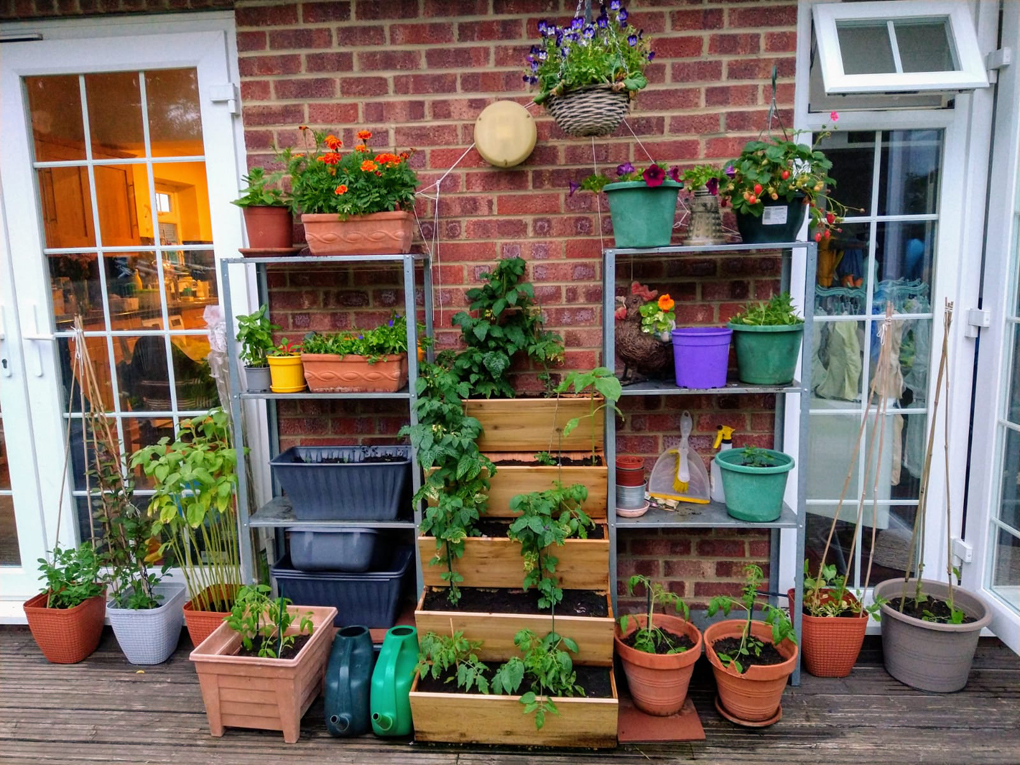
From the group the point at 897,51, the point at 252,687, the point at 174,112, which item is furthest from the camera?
the point at 174,112

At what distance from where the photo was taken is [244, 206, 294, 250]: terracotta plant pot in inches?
98.3

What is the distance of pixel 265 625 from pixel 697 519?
5.17ft

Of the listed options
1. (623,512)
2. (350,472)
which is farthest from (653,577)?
(350,472)

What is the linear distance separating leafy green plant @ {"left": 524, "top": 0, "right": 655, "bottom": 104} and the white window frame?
0.69 meters

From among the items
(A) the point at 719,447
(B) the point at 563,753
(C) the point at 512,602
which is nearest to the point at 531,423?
(C) the point at 512,602

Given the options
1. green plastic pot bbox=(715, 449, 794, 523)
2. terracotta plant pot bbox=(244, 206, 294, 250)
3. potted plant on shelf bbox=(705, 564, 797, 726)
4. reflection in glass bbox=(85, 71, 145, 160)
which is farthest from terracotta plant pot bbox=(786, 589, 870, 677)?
reflection in glass bbox=(85, 71, 145, 160)

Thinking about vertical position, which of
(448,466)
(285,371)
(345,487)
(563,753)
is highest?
(285,371)

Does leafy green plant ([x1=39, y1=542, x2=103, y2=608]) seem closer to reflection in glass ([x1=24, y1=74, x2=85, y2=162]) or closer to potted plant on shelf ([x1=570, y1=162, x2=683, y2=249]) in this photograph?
reflection in glass ([x1=24, y1=74, x2=85, y2=162])

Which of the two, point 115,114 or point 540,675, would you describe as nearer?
point 540,675

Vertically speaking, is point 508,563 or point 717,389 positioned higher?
point 717,389

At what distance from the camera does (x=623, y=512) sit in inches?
100

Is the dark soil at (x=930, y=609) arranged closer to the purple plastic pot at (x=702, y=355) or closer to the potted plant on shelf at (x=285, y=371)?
the purple plastic pot at (x=702, y=355)

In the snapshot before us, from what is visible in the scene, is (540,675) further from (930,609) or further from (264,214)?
(264,214)

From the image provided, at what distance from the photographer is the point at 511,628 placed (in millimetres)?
2332
